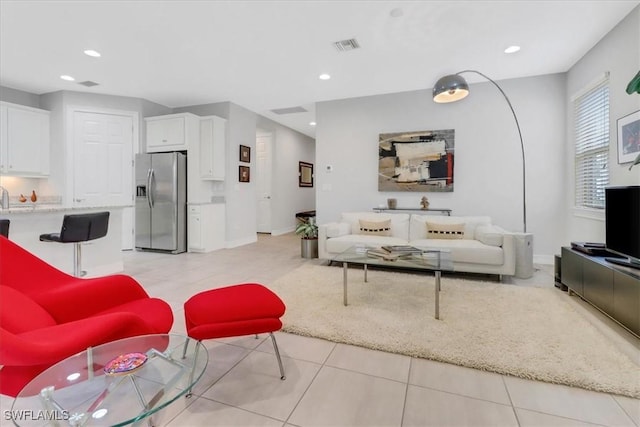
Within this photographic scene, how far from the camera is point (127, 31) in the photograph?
10.4 feet

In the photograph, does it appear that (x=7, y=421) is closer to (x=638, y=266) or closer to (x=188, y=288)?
(x=188, y=288)

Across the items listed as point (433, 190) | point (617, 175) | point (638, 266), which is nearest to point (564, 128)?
point (617, 175)

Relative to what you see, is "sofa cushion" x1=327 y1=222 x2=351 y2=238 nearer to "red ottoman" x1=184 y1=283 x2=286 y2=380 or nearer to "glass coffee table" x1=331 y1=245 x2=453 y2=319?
"glass coffee table" x1=331 y1=245 x2=453 y2=319

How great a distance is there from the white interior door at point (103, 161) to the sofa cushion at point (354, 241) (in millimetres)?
3767

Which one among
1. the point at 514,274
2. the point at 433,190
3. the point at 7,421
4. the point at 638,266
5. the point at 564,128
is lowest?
the point at 7,421

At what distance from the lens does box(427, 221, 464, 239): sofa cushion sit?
4002mm

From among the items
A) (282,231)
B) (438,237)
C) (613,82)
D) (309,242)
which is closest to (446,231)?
(438,237)

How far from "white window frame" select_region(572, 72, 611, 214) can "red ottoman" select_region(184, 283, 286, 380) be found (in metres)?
3.85

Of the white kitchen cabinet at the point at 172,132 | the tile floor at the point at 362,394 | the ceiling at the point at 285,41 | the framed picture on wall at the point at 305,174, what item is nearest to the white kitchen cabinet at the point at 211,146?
the white kitchen cabinet at the point at 172,132

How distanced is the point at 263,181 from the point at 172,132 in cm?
271

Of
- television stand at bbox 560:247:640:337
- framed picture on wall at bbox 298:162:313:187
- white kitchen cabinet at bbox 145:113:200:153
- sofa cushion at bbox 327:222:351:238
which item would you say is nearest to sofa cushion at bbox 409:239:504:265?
television stand at bbox 560:247:640:337

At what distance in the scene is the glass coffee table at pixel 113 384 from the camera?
3.33 ft

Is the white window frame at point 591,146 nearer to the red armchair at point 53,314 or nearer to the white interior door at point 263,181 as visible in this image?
the red armchair at point 53,314

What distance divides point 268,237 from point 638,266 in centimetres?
602
